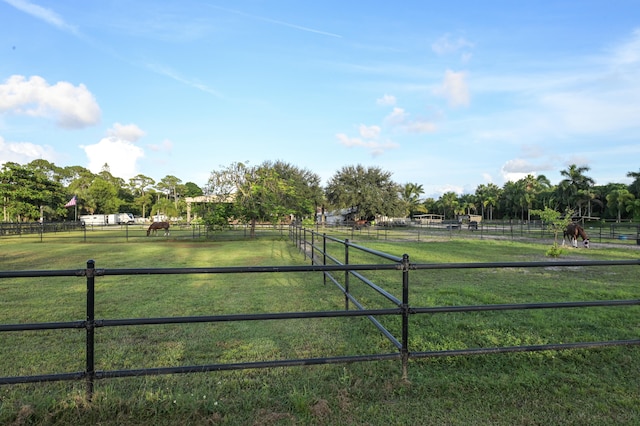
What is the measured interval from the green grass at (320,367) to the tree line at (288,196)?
1558 cm

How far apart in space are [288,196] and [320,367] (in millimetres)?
27798

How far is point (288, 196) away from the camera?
31.1m

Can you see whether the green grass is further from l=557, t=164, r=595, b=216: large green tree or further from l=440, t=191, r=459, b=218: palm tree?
l=440, t=191, r=459, b=218: palm tree

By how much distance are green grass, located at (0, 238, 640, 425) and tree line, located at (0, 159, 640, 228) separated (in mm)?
15576

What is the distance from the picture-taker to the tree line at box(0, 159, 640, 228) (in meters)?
25.5

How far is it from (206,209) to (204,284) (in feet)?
59.0

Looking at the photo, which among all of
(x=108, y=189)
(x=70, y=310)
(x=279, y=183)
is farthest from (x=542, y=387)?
(x=108, y=189)

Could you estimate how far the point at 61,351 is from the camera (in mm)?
4070

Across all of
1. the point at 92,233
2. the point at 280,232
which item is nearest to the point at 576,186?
the point at 280,232

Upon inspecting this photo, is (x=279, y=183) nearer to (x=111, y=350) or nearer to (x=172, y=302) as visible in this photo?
(x=172, y=302)

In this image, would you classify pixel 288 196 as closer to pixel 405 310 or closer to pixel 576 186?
pixel 405 310

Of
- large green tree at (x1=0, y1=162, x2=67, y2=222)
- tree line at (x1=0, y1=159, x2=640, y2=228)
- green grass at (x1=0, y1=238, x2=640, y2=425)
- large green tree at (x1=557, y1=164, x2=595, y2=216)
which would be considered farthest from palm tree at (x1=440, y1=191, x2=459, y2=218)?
green grass at (x1=0, y1=238, x2=640, y2=425)

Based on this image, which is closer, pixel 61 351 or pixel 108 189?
pixel 61 351

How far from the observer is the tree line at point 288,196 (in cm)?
2550
